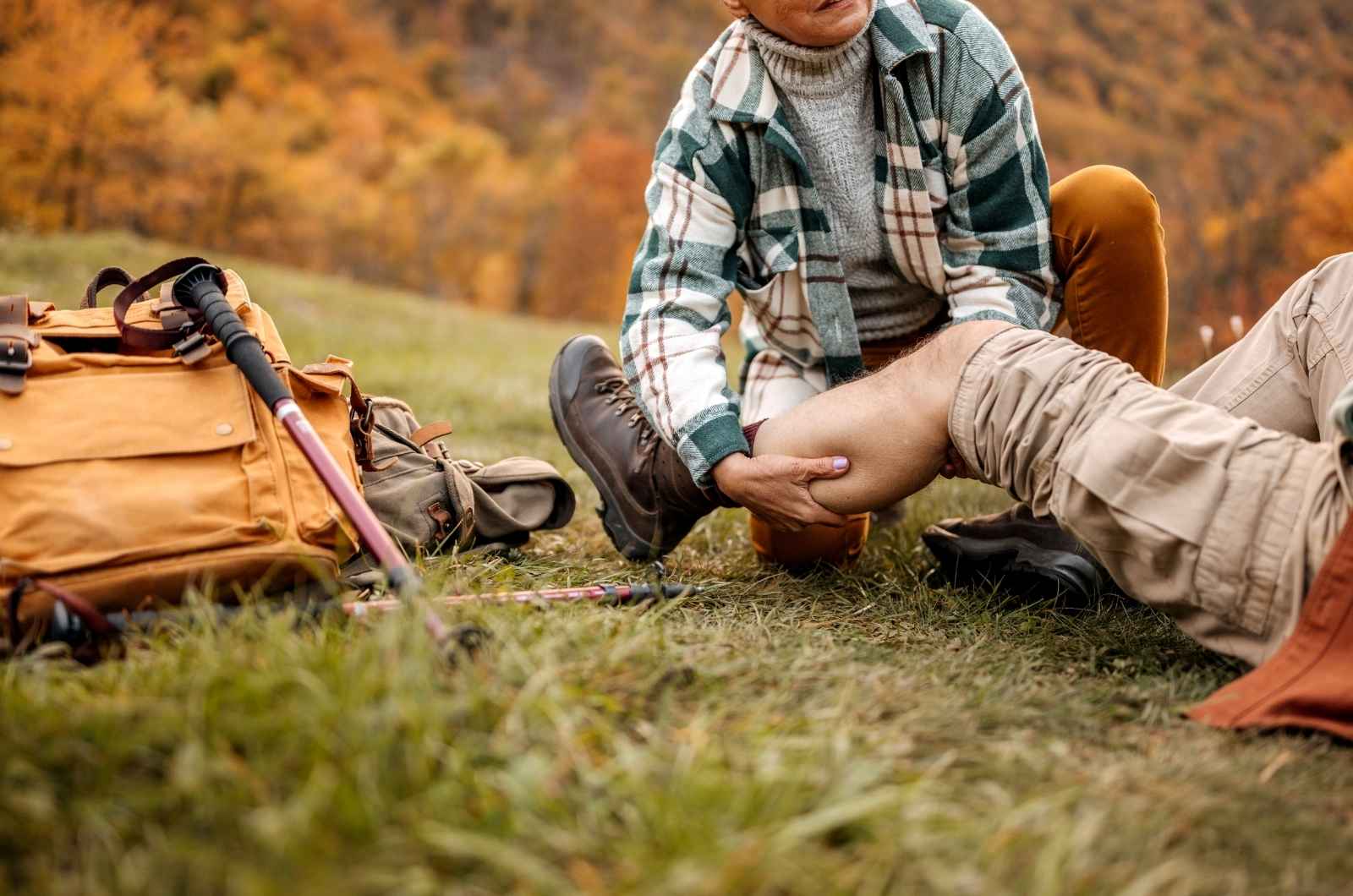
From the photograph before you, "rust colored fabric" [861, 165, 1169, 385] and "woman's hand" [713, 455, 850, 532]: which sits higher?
"rust colored fabric" [861, 165, 1169, 385]

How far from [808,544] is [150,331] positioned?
5.65 feet

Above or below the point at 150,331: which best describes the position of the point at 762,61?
above

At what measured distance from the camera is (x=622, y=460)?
2867 mm

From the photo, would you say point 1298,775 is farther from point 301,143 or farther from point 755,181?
point 301,143

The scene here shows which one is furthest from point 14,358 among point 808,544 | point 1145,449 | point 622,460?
point 1145,449

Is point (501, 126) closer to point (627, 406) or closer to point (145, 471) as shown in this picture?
point (627, 406)

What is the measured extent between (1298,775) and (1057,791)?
0.41 metres

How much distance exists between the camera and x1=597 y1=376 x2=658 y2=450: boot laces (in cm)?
285

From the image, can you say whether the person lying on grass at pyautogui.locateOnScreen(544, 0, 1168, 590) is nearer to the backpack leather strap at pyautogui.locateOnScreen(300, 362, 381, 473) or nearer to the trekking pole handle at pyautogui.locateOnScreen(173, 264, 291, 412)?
the backpack leather strap at pyautogui.locateOnScreen(300, 362, 381, 473)

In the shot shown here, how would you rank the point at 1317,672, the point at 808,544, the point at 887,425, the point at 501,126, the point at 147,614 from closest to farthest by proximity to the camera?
the point at 1317,672
the point at 147,614
the point at 887,425
the point at 808,544
the point at 501,126

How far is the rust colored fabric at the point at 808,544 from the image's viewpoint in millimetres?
2807

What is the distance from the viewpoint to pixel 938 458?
7.40 feet

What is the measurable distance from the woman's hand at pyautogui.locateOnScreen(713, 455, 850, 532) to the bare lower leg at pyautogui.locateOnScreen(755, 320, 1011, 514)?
3 cm

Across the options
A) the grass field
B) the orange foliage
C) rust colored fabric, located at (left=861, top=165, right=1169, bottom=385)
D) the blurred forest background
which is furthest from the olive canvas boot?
the orange foliage
